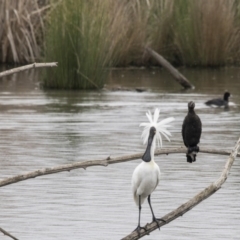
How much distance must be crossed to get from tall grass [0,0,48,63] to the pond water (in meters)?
3.29

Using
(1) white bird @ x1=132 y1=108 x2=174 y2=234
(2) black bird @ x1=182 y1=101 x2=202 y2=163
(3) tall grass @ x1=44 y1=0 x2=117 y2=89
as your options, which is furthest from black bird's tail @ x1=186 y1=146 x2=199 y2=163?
(3) tall grass @ x1=44 y1=0 x2=117 y2=89

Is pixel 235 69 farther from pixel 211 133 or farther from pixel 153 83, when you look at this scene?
pixel 211 133

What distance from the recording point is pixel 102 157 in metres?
12.6

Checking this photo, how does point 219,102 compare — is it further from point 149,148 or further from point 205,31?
point 149,148

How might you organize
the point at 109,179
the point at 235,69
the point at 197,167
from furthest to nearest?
the point at 235,69, the point at 197,167, the point at 109,179

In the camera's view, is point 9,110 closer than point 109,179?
No

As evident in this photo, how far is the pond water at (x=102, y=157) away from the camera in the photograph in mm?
9195

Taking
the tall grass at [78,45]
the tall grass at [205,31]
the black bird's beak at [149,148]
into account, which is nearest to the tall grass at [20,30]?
the tall grass at [205,31]

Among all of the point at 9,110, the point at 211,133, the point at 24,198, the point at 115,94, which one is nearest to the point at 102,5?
the point at 115,94

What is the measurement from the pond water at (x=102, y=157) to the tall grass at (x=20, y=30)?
10.8 feet

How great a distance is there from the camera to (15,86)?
21391mm

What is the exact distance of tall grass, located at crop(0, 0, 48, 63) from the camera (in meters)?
25.1

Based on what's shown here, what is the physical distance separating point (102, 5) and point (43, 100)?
9.57 feet

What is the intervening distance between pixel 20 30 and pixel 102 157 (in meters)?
13.0
